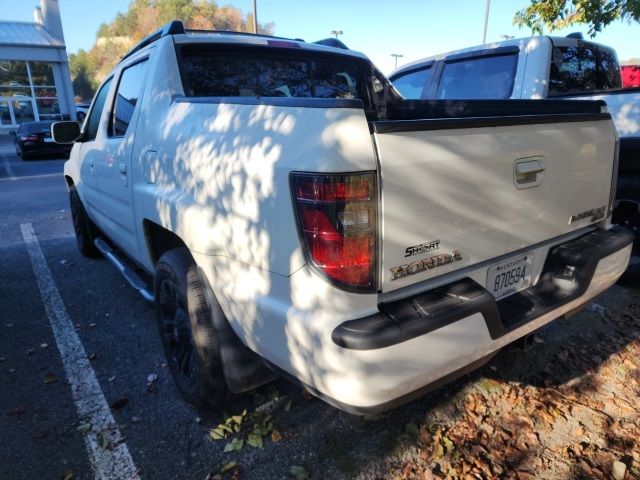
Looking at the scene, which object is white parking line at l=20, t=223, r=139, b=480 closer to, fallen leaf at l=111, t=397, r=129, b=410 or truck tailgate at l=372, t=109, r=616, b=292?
fallen leaf at l=111, t=397, r=129, b=410

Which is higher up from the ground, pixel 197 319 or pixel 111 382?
pixel 197 319

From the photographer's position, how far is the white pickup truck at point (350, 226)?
162 centimetres

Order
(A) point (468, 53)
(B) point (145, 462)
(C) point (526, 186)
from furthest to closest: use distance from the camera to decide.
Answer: (A) point (468, 53), (B) point (145, 462), (C) point (526, 186)

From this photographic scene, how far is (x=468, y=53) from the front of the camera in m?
5.07

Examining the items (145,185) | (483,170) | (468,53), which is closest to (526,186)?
(483,170)

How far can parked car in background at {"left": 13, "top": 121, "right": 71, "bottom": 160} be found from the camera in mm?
16578

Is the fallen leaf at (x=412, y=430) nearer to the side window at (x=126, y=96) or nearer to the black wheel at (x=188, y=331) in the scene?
the black wheel at (x=188, y=331)

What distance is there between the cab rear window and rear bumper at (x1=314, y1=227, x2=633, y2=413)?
182cm

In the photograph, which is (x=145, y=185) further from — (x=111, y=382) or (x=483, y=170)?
(x=483, y=170)

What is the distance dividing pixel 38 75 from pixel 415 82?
30749 millimetres

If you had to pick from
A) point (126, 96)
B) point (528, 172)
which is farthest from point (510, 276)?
point (126, 96)

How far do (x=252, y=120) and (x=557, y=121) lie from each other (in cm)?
144

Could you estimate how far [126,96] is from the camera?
335 cm

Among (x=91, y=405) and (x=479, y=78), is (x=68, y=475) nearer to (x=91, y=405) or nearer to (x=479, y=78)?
(x=91, y=405)
